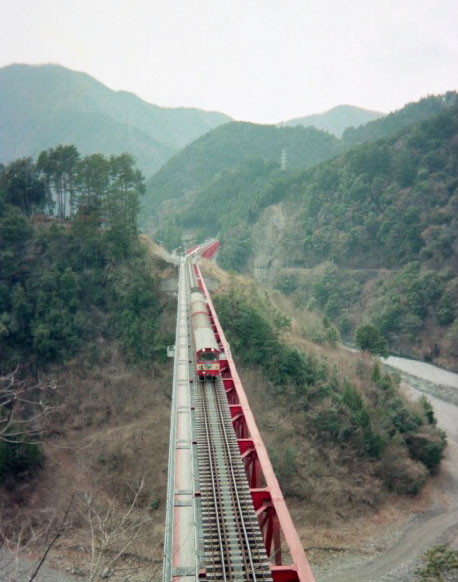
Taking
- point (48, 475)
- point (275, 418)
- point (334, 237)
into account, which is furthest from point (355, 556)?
point (334, 237)

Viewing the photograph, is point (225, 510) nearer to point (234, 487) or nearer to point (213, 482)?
point (234, 487)

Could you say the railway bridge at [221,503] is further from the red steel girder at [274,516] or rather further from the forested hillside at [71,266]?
the forested hillside at [71,266]

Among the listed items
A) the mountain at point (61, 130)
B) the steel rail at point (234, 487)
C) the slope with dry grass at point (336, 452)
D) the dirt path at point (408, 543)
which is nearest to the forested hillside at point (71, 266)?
the slope with dry grass at point (336, 452)

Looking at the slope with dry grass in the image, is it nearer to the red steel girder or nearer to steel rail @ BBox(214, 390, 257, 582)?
steel rail @ BBox(214, 390, 257, 582)

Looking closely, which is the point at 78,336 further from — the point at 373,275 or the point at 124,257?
the point at 373,275

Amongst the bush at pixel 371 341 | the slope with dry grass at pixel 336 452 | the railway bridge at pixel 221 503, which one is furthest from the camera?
the bush at pixel 371 341
